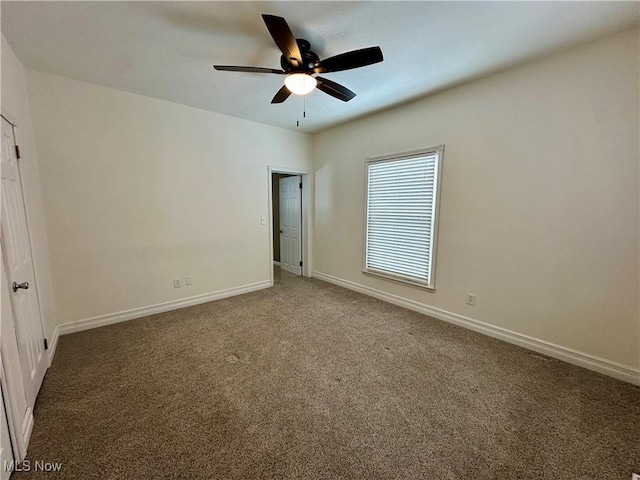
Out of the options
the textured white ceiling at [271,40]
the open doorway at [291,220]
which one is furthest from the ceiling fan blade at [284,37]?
the open doorway at [291,220]

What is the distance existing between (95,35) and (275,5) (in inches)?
56.7

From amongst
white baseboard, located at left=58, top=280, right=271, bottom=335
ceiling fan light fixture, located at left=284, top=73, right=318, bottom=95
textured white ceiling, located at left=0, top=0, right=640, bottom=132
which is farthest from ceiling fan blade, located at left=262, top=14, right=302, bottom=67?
white baseboard, located at left=58, top=280, right=271, bottom=335

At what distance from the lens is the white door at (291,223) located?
16.2ft

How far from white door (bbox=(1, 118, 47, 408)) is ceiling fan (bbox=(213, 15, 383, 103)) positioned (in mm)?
1686

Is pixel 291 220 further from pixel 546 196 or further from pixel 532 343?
pixel 532 343

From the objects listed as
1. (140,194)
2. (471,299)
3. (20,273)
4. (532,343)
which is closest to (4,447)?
(20,273)

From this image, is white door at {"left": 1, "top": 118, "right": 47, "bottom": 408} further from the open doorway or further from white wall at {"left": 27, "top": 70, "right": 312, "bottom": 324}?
the open doorway

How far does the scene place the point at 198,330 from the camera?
9.29 ft

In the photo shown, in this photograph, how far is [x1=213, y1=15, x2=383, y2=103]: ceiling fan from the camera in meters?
1.60

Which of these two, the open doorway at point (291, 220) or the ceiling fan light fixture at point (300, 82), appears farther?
the open doorway at point (291, 220)

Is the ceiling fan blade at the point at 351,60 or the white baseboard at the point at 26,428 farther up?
the ceiling fan blade at the point at 351,60

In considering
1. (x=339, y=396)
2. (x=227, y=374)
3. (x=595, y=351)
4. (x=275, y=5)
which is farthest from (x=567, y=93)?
(x=227, y=374)

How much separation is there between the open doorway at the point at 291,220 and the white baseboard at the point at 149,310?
0.83 meters

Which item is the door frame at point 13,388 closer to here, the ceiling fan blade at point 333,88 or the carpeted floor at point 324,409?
the carpeted floor at point 324,409
